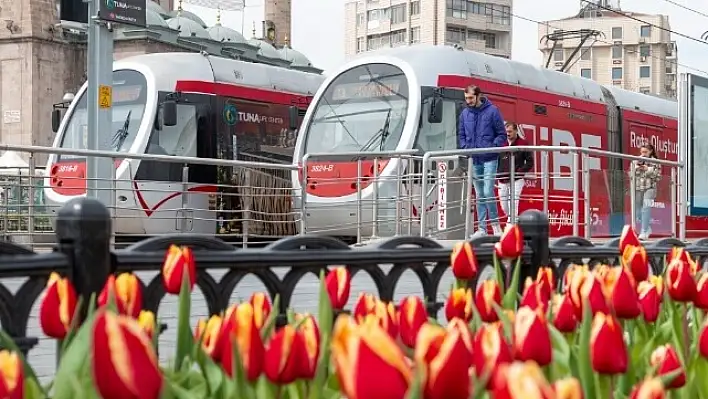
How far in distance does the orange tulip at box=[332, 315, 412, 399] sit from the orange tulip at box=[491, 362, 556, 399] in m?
0.09

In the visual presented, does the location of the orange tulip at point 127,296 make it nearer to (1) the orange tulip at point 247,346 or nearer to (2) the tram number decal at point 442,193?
(1) the orange tulip at point 247,346

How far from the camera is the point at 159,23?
5178cm

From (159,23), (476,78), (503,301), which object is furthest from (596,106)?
(159,23)

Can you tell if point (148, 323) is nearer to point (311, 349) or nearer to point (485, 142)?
point (311, 349)

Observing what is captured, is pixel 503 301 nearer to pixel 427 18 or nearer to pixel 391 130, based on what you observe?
pixel 391 130

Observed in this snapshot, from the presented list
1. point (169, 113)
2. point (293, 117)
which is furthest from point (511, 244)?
point (293, 117)

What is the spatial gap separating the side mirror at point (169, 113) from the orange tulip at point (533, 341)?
14818mm

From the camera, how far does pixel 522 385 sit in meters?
0.98

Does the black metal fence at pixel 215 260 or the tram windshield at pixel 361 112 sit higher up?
the tram windshield at pixel 361 112

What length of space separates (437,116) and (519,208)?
283cm

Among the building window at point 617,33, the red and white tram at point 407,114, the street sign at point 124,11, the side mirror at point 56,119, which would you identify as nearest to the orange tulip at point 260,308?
the red and white tram at point 407,114

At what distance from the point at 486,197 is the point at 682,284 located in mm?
9989

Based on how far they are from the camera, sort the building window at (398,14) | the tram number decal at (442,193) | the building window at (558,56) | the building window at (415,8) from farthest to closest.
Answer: the building window at (558,56), the building window at (398,14), the building window at (415,8), the tram number decal at (442,193)

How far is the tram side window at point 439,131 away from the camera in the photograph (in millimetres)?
14977
